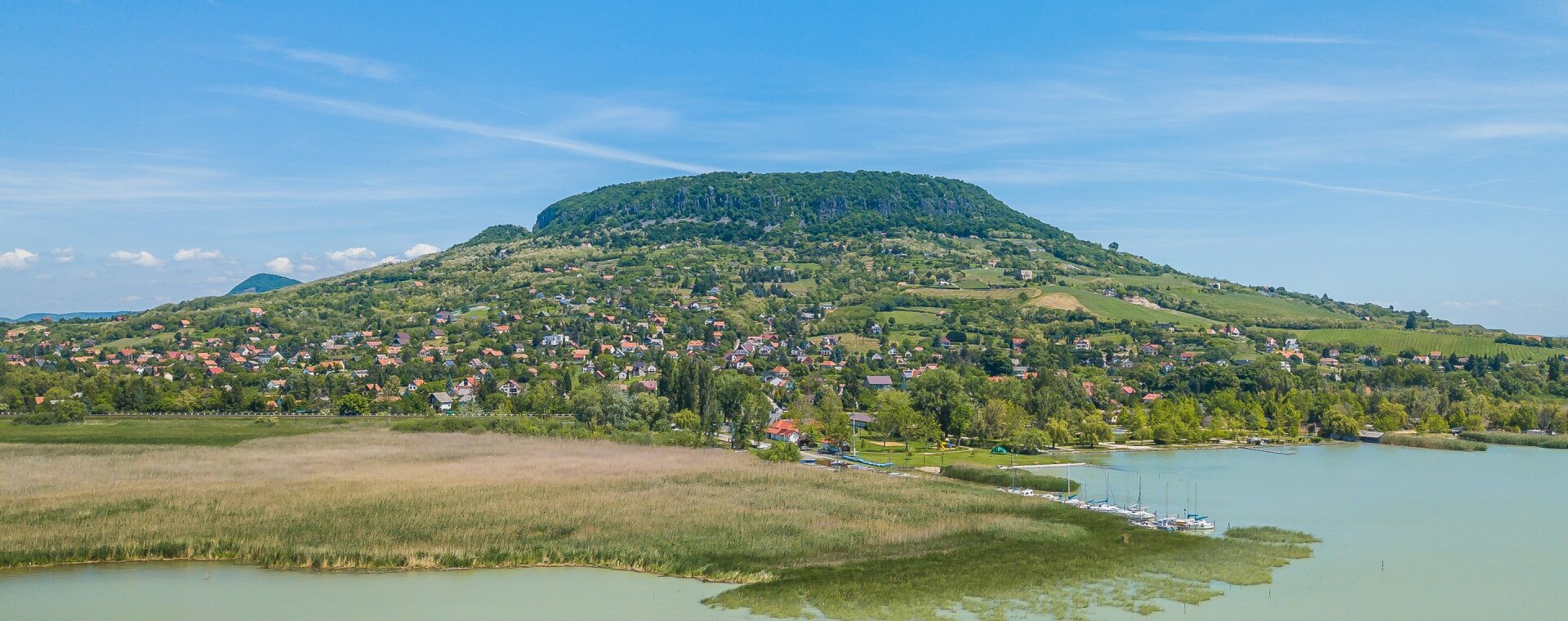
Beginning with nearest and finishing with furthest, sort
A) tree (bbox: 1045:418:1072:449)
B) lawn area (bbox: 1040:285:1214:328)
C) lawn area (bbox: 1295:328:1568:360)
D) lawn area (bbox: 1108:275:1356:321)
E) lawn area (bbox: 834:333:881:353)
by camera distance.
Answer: tree (bbox: 1045:418:1072:449), lawn area (bbox: 1295:328:1568:360), lawn area (bbox: 834:333:881:353), lawn area (bbox: 1040:285:1214:328), lawn area (bbox: 1108:275:1356:321)

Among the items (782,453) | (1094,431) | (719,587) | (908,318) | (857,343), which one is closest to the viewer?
(719,587)

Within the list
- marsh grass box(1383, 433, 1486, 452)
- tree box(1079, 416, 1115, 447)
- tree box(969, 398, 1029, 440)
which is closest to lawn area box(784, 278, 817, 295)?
tree box(1079, 416, 1115, 447)

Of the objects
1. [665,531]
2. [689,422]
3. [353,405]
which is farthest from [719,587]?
[353,405]

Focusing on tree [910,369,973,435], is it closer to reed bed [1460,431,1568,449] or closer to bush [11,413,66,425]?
reed bed [1460,431,1568,449]

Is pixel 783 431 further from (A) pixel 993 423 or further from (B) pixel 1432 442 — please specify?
(B) pixel 1432 442

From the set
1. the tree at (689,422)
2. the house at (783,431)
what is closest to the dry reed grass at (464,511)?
the tree at (689,422)

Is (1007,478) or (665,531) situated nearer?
(665,531)

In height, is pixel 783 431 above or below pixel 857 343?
below
